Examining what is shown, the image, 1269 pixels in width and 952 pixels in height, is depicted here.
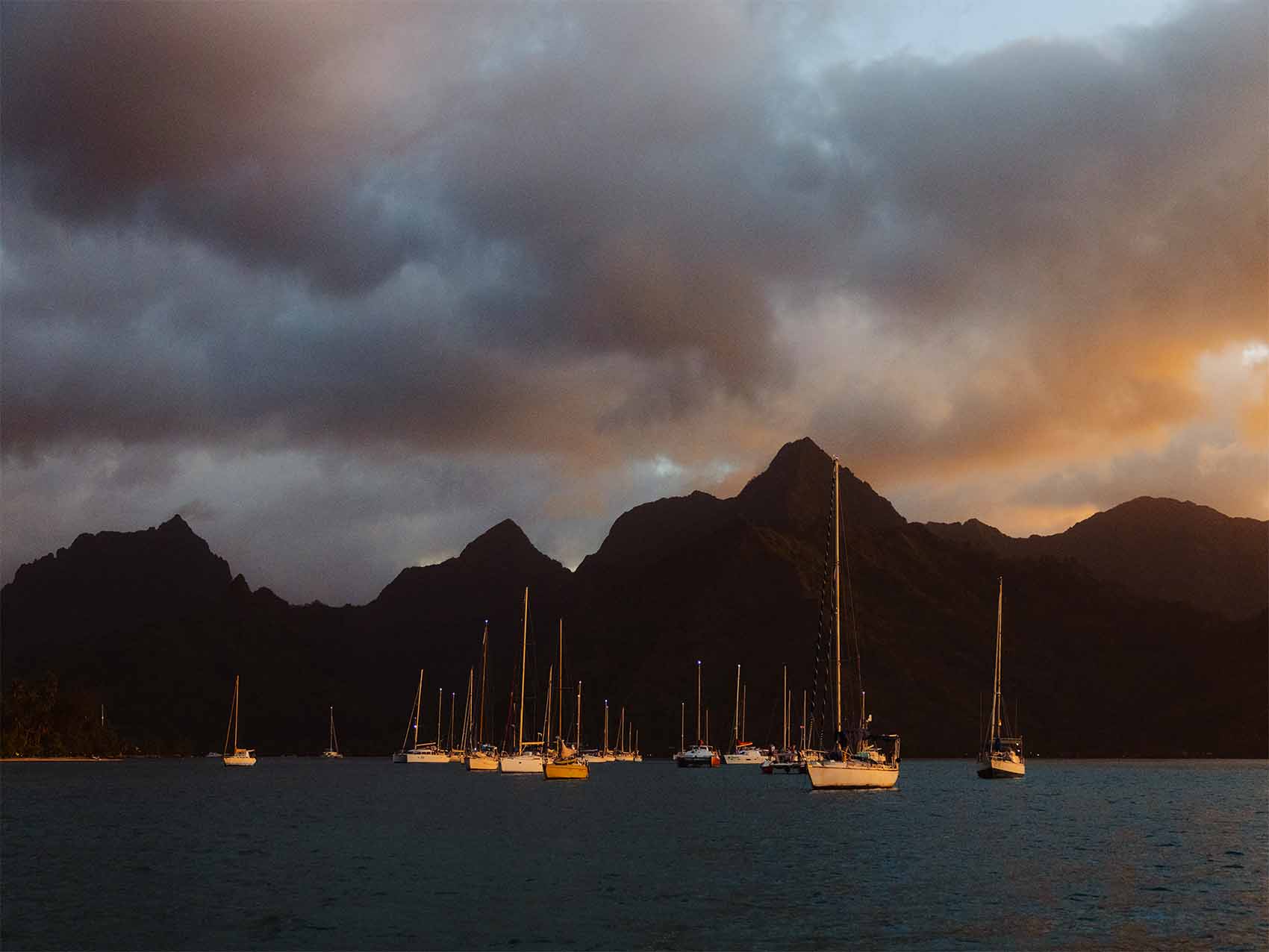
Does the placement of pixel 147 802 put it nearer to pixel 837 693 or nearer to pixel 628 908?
pixel 837 693

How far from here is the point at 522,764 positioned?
524 feet

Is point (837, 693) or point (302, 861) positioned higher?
point (837, 693)

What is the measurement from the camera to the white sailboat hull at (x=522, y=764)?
160 metres

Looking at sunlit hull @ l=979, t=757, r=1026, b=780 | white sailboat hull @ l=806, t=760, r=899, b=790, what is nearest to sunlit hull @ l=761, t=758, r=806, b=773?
sunlit hull @ l=979, t=757, r=1026, b=780

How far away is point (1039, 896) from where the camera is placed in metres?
47.4

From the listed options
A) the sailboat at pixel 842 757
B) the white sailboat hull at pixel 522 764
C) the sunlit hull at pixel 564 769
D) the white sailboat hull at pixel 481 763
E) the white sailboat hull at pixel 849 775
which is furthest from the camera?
the white sailboat hull at pixel 481 763

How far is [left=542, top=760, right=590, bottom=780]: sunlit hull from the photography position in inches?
5768

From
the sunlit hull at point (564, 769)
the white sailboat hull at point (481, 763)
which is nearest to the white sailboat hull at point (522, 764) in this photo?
the sunlit hull at point (564, 769)

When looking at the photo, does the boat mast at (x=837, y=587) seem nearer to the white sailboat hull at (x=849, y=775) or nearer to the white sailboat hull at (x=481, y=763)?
the white sailboat hull at (x=849, y=775)

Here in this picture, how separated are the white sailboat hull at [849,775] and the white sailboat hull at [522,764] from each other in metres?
66.8

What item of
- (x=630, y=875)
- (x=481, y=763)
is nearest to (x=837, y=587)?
(x=630, y=875)

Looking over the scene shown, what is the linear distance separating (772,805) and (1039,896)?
5779 centimetres

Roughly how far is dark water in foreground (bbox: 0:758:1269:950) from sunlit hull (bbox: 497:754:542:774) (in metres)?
51.5

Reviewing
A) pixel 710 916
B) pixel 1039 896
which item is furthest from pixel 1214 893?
pixel 710 916
